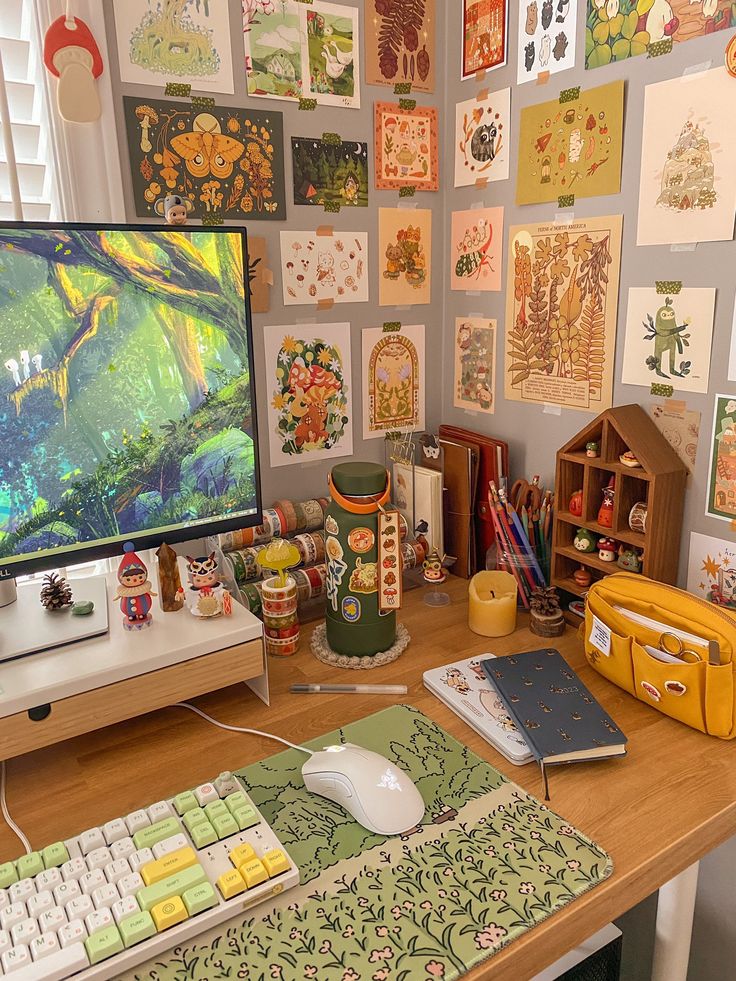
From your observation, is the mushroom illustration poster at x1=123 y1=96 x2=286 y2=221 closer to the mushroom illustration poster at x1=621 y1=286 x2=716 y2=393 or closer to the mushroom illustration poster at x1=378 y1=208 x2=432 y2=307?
the mushroom illustration poster at x1=378 y1=208 x2=432 y2=307

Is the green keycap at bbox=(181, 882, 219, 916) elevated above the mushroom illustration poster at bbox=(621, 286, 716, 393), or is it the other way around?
the mushroom illustration poster at bbox=(621, 286, 716, 393)

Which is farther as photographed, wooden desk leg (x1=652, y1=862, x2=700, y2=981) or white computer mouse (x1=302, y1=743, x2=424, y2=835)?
wooden desk leg (x1=652, y1=862, x2=700, y2=981)

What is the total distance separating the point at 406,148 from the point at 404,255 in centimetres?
20

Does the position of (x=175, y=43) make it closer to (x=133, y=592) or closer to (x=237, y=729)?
(x=133, y=592)

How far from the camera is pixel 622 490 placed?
117 cm

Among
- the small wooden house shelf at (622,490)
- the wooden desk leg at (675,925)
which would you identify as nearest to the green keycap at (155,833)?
the wooden desk leg at (675,925)

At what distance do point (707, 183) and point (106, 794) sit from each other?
1127mm

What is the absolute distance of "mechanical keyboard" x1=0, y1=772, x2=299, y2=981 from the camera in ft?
2.13

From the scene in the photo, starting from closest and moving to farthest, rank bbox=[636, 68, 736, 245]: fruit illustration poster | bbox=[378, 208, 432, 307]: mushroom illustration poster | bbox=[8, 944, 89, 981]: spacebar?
bbox=[8, 944, 89, 981]: spacebar → bbox=[636, 68, 736, 245]: fruit illustration poster → bbox=[378, 208, 432, 307]: mushroom illustration poster

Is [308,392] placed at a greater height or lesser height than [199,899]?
greater

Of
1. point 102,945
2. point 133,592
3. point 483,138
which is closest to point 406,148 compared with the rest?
point 483,138

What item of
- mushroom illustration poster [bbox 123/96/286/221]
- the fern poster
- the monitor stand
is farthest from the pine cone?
the fern poster

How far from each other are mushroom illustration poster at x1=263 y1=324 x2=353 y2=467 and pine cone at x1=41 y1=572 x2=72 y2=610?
18.6 inches

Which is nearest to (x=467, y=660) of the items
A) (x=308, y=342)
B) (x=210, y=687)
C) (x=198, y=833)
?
(x=210, y=687)
